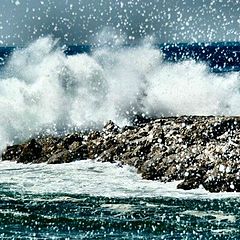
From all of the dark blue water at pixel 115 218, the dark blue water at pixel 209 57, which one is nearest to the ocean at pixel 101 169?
the dark blue water at pixel 115 218

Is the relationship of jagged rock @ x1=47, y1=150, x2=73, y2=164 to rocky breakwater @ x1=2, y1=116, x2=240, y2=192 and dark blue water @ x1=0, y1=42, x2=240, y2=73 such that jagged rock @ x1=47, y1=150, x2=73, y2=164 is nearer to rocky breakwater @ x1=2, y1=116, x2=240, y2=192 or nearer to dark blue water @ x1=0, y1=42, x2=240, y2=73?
rocky breakwater @ x1=2, y1=116, x2=240, y2=192

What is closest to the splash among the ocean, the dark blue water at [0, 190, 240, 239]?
the ocean

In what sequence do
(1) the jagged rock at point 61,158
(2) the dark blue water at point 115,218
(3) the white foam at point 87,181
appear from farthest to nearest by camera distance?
(1) the jagged rock at point 61,158, (3) the white foam at point 87,181, (2) the dark blue water at point 115,218

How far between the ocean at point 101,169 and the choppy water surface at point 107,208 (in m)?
0.02

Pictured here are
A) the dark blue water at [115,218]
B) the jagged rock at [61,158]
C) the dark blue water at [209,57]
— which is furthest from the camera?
the dark blue water at [209,57]

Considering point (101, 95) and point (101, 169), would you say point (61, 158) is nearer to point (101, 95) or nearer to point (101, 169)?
point (101, 169)

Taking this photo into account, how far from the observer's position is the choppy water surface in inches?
658

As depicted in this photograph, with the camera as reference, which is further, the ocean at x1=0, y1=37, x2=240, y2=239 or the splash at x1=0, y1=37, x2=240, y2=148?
the splash at x1=0, y1=37, x2=240, y2=148

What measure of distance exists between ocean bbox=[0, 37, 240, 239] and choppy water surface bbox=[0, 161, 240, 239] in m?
0.02

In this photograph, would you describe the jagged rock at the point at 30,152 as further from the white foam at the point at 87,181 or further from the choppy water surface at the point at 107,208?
the choppy water surface at the point at 107,208

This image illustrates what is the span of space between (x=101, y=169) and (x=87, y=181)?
2.08 metres

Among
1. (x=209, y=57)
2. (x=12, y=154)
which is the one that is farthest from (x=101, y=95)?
(x=209, y=57)

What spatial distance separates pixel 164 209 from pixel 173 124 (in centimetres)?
881

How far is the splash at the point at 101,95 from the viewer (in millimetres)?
37719
